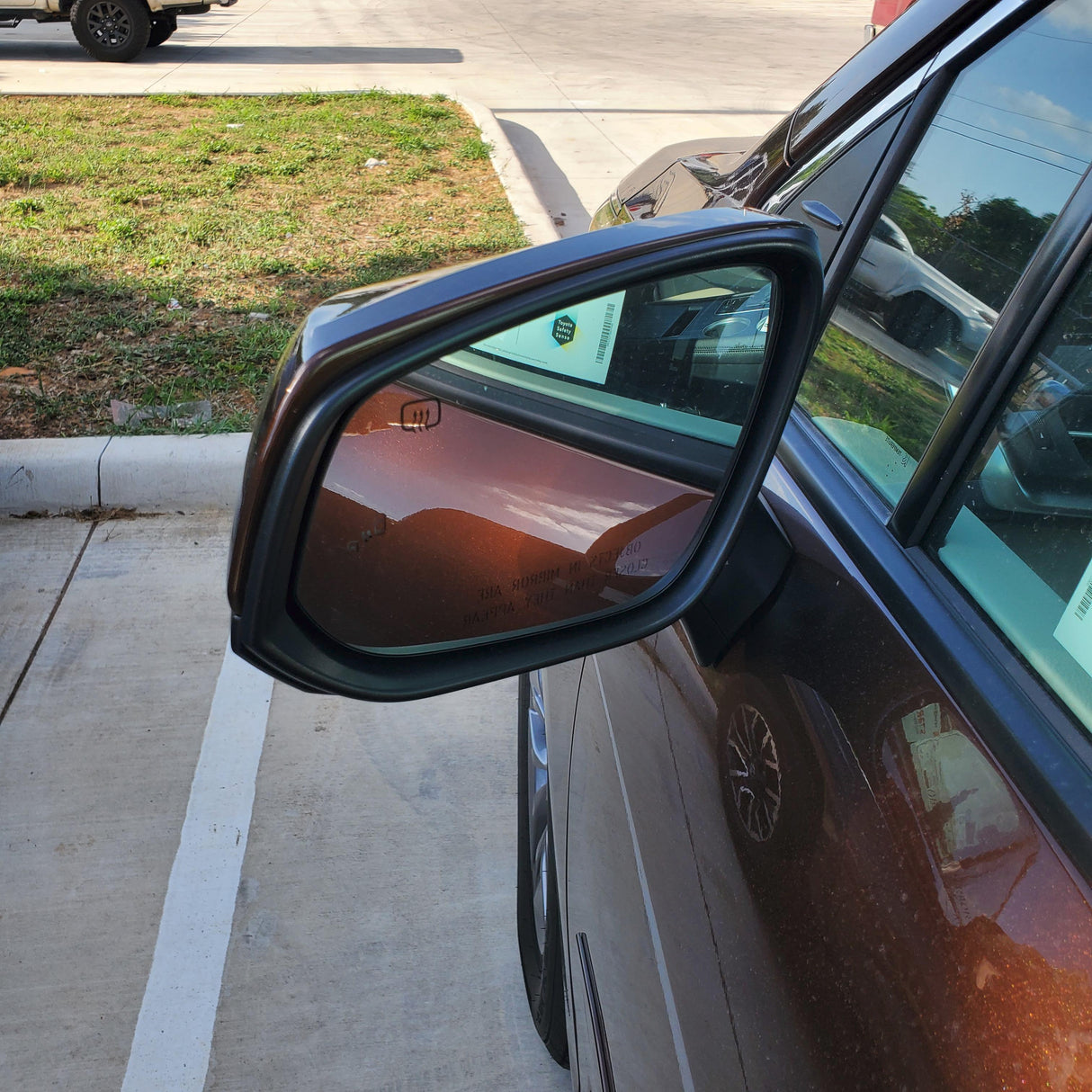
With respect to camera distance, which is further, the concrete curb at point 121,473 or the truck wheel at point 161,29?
the truck wheel at point 161,29

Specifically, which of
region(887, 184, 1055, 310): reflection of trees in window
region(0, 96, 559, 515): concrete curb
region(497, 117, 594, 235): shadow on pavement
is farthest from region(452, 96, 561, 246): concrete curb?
region(887, 184, 1055, 310): reflection of trees in window

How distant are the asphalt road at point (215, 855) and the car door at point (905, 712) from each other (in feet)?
3.59

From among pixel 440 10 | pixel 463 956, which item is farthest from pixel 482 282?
pixel 440 10

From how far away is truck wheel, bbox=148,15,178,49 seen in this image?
46.1 feet

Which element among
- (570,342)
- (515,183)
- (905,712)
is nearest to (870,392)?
(570,342)

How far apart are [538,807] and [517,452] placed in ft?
3.74

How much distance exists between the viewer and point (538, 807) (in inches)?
84.4

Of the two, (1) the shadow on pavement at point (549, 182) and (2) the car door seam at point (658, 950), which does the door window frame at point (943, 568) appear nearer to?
(2) the car door seam at point (658, 950)

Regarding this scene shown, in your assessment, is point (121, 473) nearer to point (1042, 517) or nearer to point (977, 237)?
point (977, 237)

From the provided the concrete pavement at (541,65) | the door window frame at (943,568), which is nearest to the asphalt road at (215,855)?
the door window frame at (943,568)

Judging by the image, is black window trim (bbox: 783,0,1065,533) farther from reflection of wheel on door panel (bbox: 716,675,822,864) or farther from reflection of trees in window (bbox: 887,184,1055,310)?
reflection of wheel on door panel (bbox: 716,675,822,864)

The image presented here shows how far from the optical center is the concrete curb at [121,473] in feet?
13.6

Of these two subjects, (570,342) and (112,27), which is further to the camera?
(112,27)

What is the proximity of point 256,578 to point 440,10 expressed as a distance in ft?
76.0
